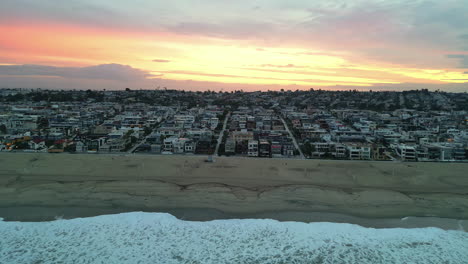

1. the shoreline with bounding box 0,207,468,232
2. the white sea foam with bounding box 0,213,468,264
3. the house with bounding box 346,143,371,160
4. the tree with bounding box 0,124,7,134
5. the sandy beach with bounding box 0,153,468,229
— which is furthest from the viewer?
the tree with bounding box 0,124,7,134

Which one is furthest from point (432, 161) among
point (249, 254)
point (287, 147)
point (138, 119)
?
point (138, 119)

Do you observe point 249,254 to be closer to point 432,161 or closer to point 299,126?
point 432,161

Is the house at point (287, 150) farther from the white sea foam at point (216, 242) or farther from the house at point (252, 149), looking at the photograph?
the white sea foam at point (216, 242)

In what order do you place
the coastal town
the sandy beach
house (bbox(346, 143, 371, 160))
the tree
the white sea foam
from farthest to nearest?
1. the tree
2. the coastal town
3. house (bbox(346, 143, 371, 160))
4. the sandy beach
5. the white sea foam

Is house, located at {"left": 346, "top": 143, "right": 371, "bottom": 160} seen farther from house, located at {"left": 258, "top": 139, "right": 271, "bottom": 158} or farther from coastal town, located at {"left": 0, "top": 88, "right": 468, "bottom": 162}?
house, located at {"left": 258, "top": 139, "right": 271, "bottom": 158}

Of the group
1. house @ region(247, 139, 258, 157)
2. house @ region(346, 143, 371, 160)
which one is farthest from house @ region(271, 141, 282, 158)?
house @ region(346, 143, 371, 160)

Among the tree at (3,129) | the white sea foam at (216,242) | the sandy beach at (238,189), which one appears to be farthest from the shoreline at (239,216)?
the tree at (3,129)
